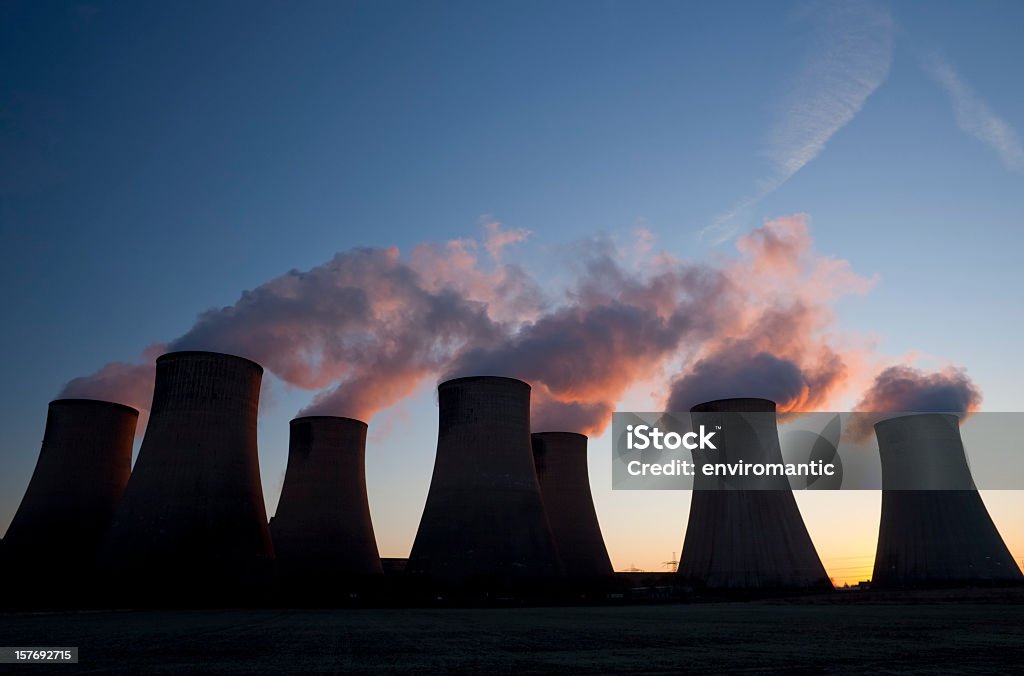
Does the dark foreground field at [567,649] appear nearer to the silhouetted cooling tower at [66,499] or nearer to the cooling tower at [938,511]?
the silhouetted cooling tower at [66,499]

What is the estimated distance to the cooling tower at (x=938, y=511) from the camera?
878 inches

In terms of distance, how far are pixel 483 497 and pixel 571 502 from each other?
31.5ft

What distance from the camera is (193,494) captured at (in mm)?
16797

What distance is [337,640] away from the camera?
6098 millimetres

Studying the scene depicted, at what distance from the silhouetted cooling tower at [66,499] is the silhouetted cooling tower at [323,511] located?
221 inches

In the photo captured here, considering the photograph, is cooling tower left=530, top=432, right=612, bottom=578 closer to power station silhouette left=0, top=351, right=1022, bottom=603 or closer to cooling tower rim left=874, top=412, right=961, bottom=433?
power station silhouette left=0, top=351, right=1022, bottom=603

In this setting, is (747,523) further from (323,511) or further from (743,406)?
(323,511)

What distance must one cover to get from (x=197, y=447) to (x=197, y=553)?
2.48 metres

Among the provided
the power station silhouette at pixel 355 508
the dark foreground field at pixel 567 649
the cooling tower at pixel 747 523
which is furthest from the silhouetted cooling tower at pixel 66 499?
the cooling tower at pixel 747 523

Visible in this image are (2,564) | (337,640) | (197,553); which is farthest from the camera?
(2,564)

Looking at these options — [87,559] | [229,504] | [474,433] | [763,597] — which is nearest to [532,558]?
[474,433]

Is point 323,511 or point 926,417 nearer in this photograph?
point 926,417

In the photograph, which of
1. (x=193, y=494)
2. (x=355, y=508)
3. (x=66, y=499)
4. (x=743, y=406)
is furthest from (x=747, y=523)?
(x=66, y=499)

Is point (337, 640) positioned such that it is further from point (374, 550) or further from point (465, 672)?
point (374, 550)
